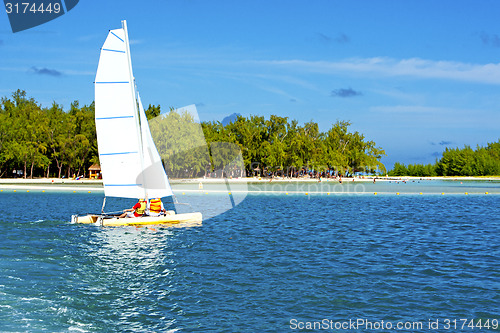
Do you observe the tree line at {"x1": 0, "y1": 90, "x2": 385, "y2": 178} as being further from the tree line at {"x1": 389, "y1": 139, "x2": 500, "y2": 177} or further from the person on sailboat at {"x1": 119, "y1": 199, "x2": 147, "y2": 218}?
the person on sailboat at {"x1": 119, "y1": 199, "x2": 147, "y2": 218}

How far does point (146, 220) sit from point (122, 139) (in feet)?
15.8

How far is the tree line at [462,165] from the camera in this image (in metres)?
143

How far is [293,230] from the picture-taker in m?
30.0

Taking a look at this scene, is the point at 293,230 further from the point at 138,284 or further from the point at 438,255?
the point at 138,284

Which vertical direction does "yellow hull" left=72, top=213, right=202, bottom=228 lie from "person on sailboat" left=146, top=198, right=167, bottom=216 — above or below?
below

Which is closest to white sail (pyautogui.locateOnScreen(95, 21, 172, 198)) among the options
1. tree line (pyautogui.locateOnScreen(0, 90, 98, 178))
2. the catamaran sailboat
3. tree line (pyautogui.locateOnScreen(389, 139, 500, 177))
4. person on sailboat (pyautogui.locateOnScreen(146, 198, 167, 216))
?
the catamaran sailboat

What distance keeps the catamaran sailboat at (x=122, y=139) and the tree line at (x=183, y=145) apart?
6899cm

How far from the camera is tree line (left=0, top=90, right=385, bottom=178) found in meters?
99.5

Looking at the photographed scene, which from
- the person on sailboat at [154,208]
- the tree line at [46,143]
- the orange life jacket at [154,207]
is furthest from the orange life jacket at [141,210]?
the tree line at [46,143]

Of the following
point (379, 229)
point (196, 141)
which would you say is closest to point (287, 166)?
point (196, 141)

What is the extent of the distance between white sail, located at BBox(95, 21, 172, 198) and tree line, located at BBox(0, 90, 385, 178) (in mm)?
69024

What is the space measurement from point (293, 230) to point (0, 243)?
648 inches

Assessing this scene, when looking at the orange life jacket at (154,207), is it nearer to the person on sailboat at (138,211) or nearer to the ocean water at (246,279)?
the person on sailboat at (138,211)

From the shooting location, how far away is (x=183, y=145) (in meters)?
97.1
